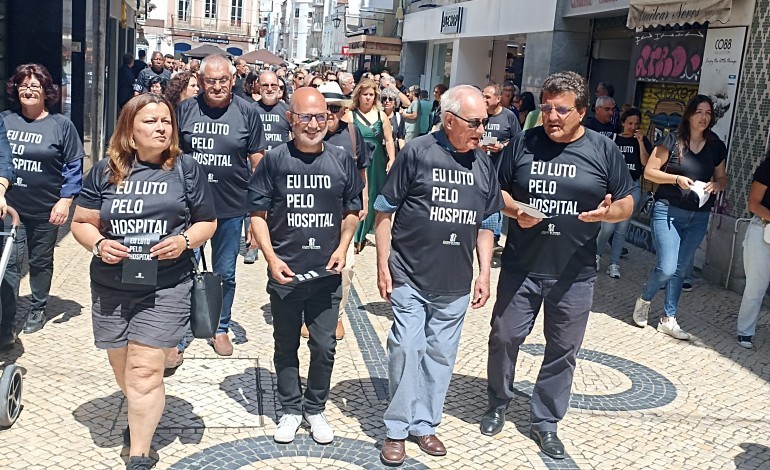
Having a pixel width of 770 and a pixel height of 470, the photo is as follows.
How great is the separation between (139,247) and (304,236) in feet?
2.95

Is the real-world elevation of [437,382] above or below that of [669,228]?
below

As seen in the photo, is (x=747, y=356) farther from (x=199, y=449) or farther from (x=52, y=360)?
(x=52, y=360)

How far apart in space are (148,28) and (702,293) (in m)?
65.1

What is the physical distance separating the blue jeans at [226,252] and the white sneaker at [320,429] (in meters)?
1.49

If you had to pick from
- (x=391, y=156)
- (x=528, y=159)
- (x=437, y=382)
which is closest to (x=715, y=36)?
(x=391, y=156)

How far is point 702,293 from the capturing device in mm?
A: 8609

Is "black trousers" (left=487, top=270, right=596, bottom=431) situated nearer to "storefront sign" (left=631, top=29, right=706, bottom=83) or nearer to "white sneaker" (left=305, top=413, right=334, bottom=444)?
"white sneaker" (left=305, top=413, right=334, bottom=444)

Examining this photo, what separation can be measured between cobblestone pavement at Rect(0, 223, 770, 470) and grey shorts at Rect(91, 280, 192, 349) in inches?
28.1

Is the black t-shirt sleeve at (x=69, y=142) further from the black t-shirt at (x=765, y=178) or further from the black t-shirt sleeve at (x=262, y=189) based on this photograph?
the black t-shirt at (x=765, y=178)

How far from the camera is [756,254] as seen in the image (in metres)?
6.61

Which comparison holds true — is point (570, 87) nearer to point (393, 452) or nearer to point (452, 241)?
point (452, 241)

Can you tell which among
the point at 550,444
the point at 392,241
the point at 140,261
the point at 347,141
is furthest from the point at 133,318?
the point at 347,141

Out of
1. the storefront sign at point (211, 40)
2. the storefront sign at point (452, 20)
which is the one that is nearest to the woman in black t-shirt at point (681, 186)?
the storefront sign at point (452, 20)

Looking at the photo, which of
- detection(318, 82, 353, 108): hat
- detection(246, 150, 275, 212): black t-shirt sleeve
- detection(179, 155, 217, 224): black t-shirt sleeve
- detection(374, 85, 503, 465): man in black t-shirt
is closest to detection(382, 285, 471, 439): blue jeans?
detection(374, 85, 503, 465): man in black t-shirt
